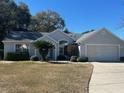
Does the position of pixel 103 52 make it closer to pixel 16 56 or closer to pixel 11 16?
pixel 16 56

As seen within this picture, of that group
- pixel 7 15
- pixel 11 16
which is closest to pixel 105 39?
pixel 7 15

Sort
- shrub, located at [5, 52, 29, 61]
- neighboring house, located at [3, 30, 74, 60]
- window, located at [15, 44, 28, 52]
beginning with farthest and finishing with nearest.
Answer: window, located at [15, 44, 28, 52]
neighboring house, located at [3, 30, 74, 60]
shrub, located at [5, 52, 29, 61]

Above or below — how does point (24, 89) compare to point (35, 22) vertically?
below

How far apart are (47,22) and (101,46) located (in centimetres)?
3327

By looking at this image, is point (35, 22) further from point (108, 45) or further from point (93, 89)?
point (93, 89)

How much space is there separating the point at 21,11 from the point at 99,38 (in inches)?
868

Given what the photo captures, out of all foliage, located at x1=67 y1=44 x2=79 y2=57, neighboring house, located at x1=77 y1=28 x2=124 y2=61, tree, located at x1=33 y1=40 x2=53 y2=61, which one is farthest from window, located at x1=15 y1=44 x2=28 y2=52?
neighboring house, located at x1=77 y1=28 x2=124 y2=61

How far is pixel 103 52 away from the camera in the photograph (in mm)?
39188

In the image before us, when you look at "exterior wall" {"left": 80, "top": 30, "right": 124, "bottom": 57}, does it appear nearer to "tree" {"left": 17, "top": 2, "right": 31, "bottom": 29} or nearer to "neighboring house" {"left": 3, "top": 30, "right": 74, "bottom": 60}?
"neighboring house" {"left": 3, "top": 30, "right": 74, "bottom": 60}

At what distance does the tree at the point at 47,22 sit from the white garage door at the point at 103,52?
30053mm

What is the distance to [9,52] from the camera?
37.8 meters

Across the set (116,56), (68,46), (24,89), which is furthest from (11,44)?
(24,89)

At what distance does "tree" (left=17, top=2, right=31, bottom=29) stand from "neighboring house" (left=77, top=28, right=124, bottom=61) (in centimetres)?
1980

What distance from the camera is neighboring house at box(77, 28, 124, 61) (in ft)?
127
